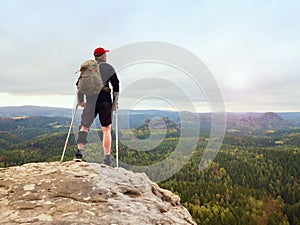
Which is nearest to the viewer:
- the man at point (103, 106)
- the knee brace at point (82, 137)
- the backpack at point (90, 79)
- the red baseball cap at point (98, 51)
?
the backpack at point (90, 79)

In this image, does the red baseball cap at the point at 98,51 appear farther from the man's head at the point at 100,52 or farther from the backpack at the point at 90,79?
the backpack at the point at 90,79

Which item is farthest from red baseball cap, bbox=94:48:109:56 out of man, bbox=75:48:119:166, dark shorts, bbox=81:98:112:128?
dark shorts, bbox=81:98:112:128

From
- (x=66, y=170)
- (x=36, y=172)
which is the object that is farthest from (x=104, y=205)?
(x=36, y=172)

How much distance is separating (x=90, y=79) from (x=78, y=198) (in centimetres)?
330

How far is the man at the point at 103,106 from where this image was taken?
7316 millimetres

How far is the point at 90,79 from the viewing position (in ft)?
22.9

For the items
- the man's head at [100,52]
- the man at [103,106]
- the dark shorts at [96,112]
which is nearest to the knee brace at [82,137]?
the man at [103,106]

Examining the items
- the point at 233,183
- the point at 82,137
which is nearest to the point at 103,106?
the point at 82,137

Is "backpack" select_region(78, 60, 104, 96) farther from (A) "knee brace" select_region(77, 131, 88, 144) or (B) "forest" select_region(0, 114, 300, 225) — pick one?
(B) "forest" select_region(0, 114, 300, 225)

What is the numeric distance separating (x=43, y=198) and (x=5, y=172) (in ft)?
6.52

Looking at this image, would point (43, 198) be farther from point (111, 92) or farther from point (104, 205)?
point (111, 92)

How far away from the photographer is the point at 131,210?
15.6ft

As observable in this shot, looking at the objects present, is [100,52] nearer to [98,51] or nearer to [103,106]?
[98,51]

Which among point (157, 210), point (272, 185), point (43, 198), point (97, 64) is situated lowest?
point (272, 185)
